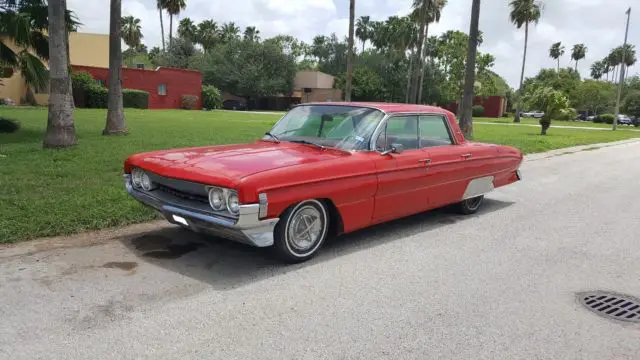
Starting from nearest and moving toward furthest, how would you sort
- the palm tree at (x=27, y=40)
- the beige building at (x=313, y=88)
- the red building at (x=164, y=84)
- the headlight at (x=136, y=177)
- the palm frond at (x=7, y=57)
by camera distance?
the headlight at (x=136, y=177), the palm tree at (x=27, y=40), the palm frond at (x=7, y=57), the red building at (x=164, y=84), the beige building at (x=313, y=88)

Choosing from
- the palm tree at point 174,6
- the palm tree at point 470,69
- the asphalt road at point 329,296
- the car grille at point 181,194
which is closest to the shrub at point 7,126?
the asphalt road at point 329,296

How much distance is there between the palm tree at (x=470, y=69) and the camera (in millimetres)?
16766

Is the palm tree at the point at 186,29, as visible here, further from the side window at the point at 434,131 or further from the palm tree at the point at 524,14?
the side window at the point at 434,131

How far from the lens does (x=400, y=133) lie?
5.77 m

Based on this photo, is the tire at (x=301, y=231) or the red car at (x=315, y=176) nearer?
the red car at (x=315, y=176)

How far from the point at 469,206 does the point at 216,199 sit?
4.00 m

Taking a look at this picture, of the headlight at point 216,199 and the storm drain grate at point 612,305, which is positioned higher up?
the headlight at point 216,199

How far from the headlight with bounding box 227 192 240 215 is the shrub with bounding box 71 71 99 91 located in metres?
33.7

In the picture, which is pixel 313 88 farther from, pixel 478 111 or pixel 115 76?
pixel 115 76

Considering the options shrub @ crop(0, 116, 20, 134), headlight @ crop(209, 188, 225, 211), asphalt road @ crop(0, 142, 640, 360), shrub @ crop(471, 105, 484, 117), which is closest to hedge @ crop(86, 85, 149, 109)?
shrub @ crop(0, 116, 20, 134)

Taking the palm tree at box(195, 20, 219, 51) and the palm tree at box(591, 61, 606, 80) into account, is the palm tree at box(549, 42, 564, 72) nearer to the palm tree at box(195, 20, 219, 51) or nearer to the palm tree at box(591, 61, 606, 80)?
the palm tree at box(591, 61, 606, 80)

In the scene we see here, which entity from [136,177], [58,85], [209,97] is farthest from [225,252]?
[209,97]

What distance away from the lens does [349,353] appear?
3.08 m

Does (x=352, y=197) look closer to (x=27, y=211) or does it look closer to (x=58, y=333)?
(x=58, y=333)
